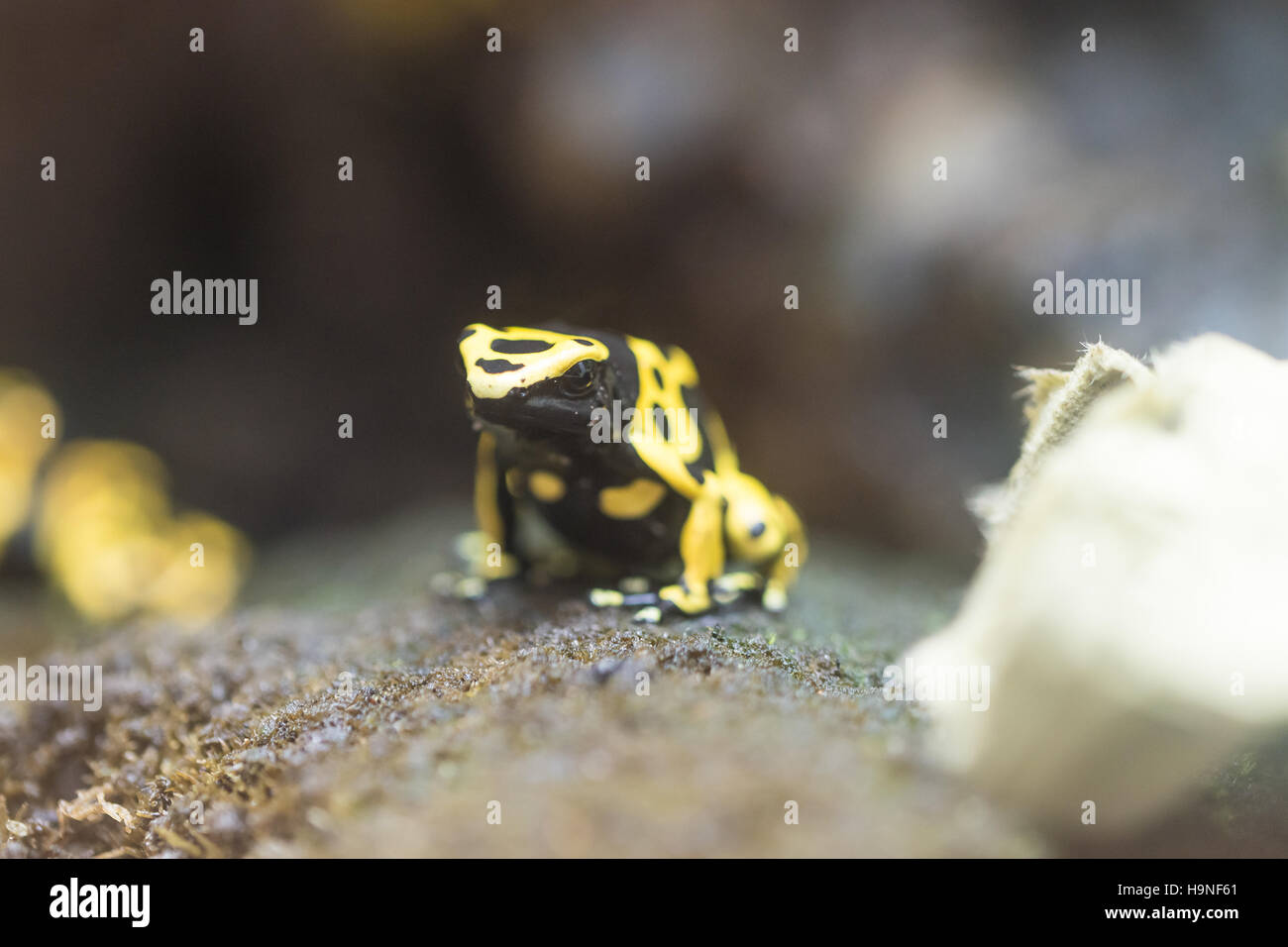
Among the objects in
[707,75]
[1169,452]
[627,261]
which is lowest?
[1169,452]

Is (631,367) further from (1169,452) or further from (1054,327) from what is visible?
(1054,327)

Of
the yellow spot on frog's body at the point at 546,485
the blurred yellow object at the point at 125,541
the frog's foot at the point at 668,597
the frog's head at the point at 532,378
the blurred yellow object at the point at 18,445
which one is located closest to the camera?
the frog's head at the point at 532,378

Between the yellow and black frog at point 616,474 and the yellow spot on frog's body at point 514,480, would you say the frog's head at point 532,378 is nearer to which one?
the yellow and black frog at point 616,474

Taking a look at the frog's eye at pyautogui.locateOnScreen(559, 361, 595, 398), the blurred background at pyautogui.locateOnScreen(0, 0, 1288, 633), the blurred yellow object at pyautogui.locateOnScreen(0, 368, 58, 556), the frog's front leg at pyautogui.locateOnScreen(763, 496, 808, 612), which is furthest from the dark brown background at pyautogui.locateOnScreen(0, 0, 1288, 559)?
the frog's eye at pyautogui.locateOnScreen(559, 361, 595, 398)

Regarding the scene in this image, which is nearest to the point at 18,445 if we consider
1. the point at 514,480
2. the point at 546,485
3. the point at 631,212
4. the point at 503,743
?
the point at 631,212

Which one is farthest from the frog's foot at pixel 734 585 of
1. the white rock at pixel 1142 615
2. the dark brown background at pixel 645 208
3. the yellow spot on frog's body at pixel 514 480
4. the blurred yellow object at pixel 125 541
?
the blurred yellow object at pixel 125 541
